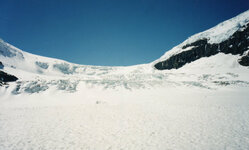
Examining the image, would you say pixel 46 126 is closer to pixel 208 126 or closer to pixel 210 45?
pixel 208 126

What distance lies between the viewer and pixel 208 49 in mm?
63688

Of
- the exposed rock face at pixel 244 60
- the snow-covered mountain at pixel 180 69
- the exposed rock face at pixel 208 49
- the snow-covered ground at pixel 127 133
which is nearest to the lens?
the snow-covered ground at pixel 127 133

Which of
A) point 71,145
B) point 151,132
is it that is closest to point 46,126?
point 71,145

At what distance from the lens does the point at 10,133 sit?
8.25 m

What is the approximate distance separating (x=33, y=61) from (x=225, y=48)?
110 meters

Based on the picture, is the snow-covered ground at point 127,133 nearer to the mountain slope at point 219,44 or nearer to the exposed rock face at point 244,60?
the exposed rock face at point 244,60

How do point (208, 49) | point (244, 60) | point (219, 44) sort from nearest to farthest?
point (244, 60), point (219, 44), point (208, 49)

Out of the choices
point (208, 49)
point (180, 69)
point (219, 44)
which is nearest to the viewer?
point (219, 44)

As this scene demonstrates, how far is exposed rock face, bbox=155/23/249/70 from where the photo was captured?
2106 inches

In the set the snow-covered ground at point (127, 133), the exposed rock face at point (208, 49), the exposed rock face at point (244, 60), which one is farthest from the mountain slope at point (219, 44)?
the snow-covered ground at point (127, 133)

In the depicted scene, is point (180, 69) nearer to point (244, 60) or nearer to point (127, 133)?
point (244, 60)

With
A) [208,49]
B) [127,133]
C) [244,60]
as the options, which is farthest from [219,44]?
[127,133]

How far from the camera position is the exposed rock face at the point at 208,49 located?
53500mm

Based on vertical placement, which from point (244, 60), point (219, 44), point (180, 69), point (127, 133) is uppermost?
point (219, 44)
